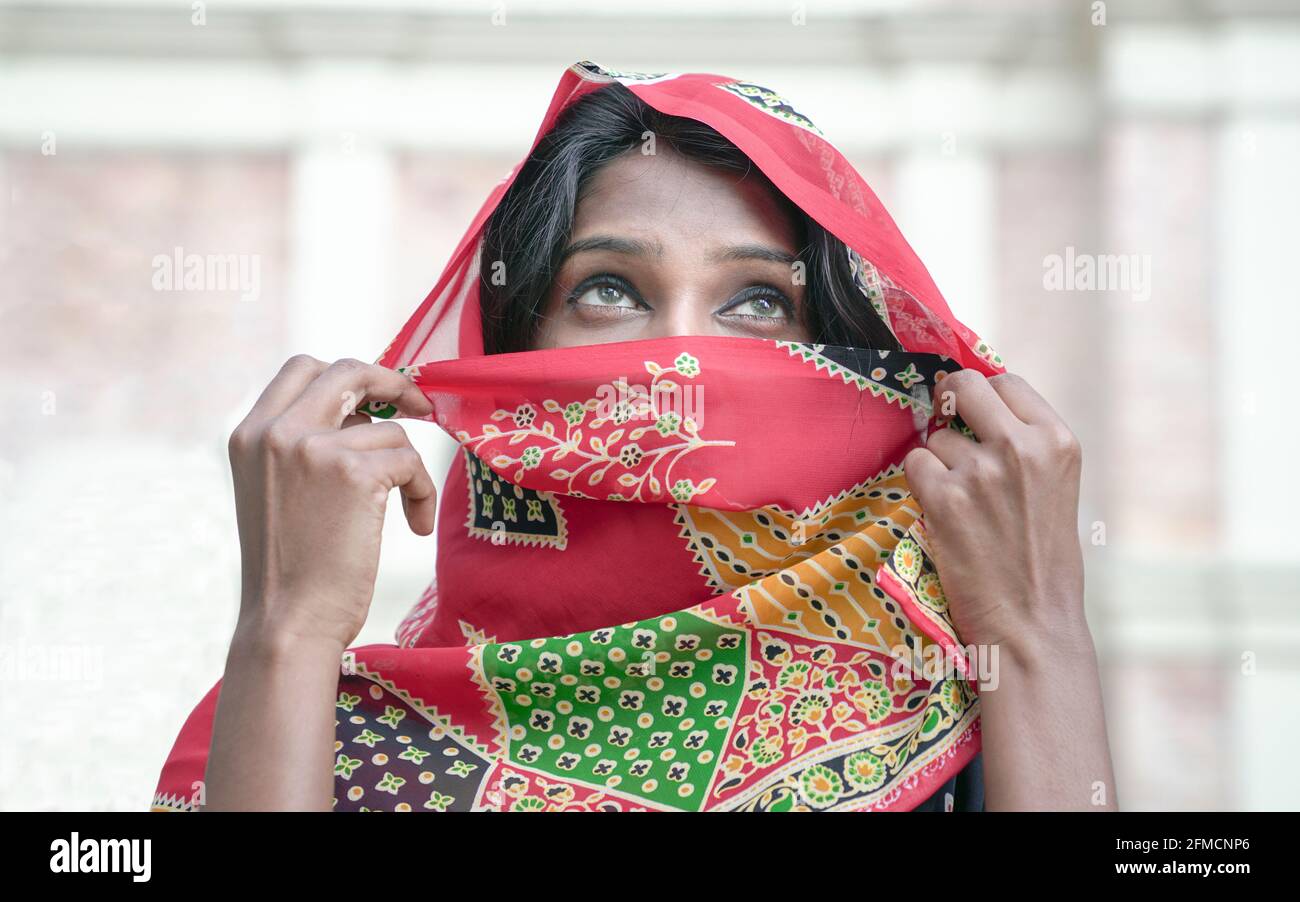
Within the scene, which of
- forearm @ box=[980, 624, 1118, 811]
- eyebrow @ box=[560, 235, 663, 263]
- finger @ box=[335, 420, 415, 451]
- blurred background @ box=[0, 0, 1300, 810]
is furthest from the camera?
blurred background @ box=[0, 0, 1300, 810]

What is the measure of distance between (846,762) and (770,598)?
0.21 m

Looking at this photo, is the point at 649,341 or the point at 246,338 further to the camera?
the point at 246,338

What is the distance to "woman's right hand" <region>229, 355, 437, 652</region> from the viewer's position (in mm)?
1362

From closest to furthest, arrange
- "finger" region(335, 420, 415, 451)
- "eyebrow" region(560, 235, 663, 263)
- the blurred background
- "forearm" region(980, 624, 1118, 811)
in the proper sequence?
1. "forearm" region(980, 624, 1118, 811)
2. "finger" region(335, 420, 415, 451)
3. "eyebrow" region(560, 235, 663, 263)
4. the blurred background

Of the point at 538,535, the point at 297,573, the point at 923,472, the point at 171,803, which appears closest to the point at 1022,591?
the point at 923,472

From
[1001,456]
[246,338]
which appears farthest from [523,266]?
[246,338]

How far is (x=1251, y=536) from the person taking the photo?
4.38 meters

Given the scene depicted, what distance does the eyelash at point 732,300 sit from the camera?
1.53 meters

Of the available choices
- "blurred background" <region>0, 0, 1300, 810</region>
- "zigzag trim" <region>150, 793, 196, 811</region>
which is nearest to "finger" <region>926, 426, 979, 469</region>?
"zigzag trim" <region>150, 793, 196, 811</region>

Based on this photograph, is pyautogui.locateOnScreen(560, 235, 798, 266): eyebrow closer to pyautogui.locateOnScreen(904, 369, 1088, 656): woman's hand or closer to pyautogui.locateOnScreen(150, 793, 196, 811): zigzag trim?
pyautogui.locateOnScreen(904, 369, 1088, 656): woman's hand

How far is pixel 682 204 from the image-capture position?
5.09ft

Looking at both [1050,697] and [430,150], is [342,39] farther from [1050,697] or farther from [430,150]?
[1050,697]

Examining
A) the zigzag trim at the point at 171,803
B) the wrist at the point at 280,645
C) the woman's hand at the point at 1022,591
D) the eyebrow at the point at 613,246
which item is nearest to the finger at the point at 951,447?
the woman's hand at the point at 1022,591

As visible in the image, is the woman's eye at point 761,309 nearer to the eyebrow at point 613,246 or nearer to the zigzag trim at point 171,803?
the eyebrow at point 613,246
